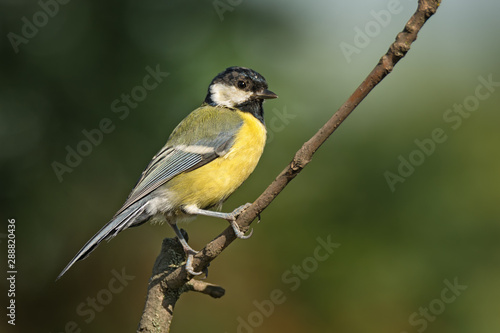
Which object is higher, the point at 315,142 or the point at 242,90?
the point at 315,142

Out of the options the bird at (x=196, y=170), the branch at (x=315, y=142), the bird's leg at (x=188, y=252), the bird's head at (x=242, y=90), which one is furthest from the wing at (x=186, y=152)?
the branch at (x=315, y=142)

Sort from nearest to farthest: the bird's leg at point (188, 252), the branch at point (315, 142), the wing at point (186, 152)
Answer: the branch at point (315, 142), the bird's leg at point (188, 252), the wing at point (186, 152)

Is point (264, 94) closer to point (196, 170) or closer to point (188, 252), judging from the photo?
point (196, 170)

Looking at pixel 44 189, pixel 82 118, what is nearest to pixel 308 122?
pixel 82 118

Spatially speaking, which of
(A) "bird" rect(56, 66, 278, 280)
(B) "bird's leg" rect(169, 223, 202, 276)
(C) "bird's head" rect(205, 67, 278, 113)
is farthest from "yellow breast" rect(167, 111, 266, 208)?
(C) "bird's head" rect(205, 67, 278, 113)

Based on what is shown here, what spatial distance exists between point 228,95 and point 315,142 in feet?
5.44

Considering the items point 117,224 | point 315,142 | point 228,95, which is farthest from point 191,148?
point 315,142

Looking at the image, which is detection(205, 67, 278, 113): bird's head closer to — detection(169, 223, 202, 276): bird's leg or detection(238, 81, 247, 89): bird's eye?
detection(238, 81, 247, 89): bird's eye

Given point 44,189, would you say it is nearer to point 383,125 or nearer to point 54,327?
point 54,327

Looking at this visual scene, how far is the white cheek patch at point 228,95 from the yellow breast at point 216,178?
1.29 feet

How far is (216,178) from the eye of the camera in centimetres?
314

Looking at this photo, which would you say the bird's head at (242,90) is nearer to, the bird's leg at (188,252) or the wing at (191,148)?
the wing at (191,148)

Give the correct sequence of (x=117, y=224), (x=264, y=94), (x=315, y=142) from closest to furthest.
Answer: (x=315, y=142) → (x=117, y=224) → (x=264, y=94)

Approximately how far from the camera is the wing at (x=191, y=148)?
317 centimetres
